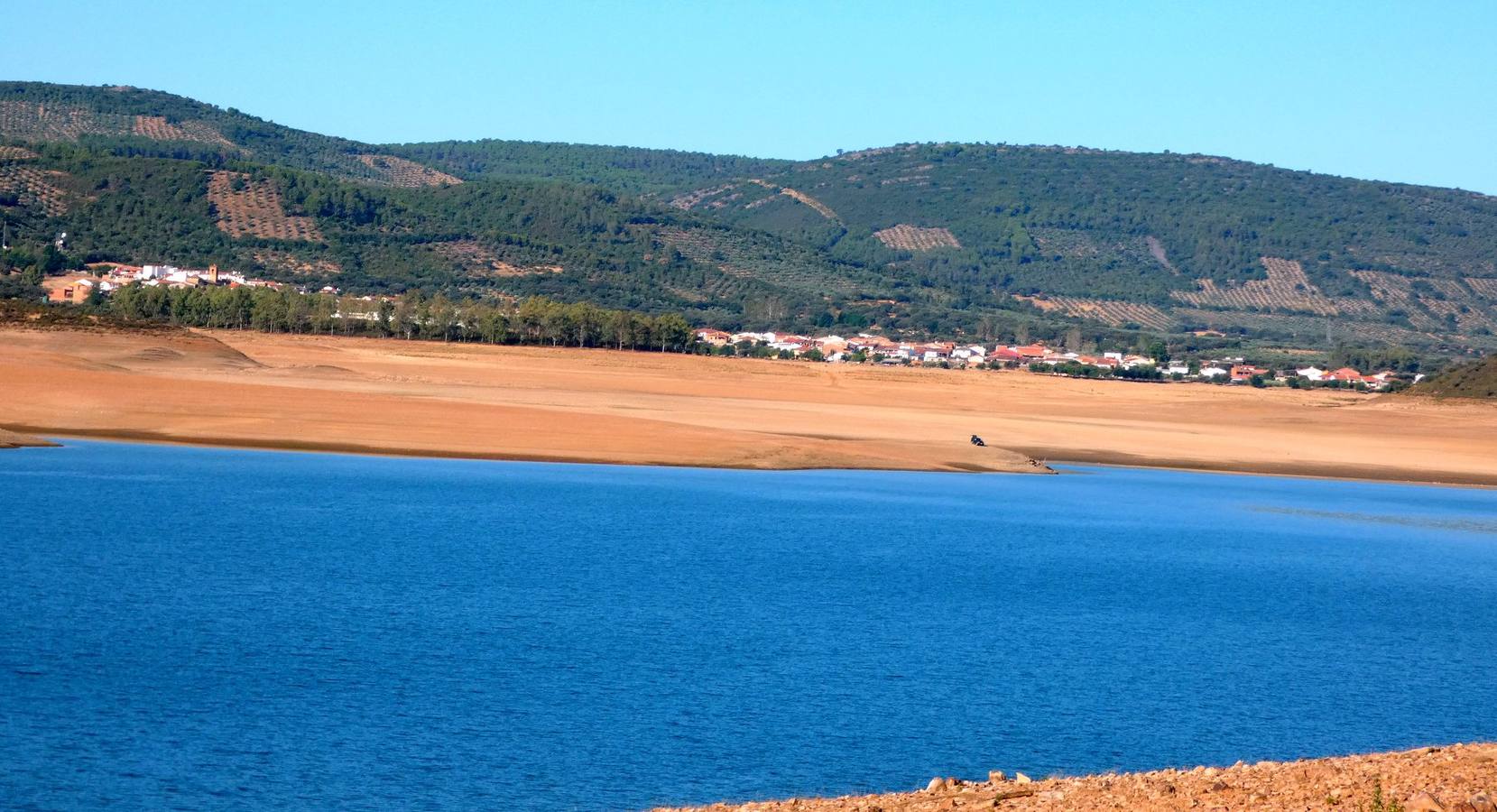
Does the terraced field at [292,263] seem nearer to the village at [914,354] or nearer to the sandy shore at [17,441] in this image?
the village at [914,354]

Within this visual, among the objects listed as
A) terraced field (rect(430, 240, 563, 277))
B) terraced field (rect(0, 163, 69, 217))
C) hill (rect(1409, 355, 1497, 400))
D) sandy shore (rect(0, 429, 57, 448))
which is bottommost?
sandy shore (rect(0, 429, 57, 448))

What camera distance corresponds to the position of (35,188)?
507ft

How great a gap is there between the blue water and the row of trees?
5793 centimetres

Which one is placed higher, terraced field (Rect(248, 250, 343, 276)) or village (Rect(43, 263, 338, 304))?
terraced field (Rect(248, 250, 343, 276))

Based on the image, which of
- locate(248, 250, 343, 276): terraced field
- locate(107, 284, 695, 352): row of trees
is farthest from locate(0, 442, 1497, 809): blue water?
locate(248, 250, 343, 276): terraced field

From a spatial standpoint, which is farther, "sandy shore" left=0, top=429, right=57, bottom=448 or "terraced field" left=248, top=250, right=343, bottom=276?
"terraced field" left=248, top=250, right=343, bottom=276

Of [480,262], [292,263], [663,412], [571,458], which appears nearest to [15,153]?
[292,263]

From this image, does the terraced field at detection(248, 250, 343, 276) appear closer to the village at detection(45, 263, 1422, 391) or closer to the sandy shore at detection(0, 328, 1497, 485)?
the village at detection(45, 263, 1422, 391)

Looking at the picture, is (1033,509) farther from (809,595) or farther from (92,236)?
(92,236)

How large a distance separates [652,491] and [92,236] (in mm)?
120289

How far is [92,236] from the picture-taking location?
147375 mm

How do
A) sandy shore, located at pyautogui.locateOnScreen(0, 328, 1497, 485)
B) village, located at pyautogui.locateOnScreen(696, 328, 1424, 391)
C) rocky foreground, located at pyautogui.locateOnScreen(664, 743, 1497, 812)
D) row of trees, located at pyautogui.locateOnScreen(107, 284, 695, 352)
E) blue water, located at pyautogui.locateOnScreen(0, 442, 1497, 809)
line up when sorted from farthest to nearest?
village, located at pyautogui.locateOnScreen(696, 328, 1424, 391)
row of trees, located at pyautogui.locateOnScreen(107, 284, 695, 352)
sandy shore, located at pyautogui.locateOnScreen(0, 328, 1497, 485)
blue water, located at pyautogui.locateOnScreen(0, 442, 1497, 809)
rocky foreground, located at pyautogui.locateOnScreen(664, 743, 1497, 812)

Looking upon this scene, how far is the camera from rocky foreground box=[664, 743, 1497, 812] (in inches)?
478

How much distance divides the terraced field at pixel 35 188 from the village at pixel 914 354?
1613 cm
